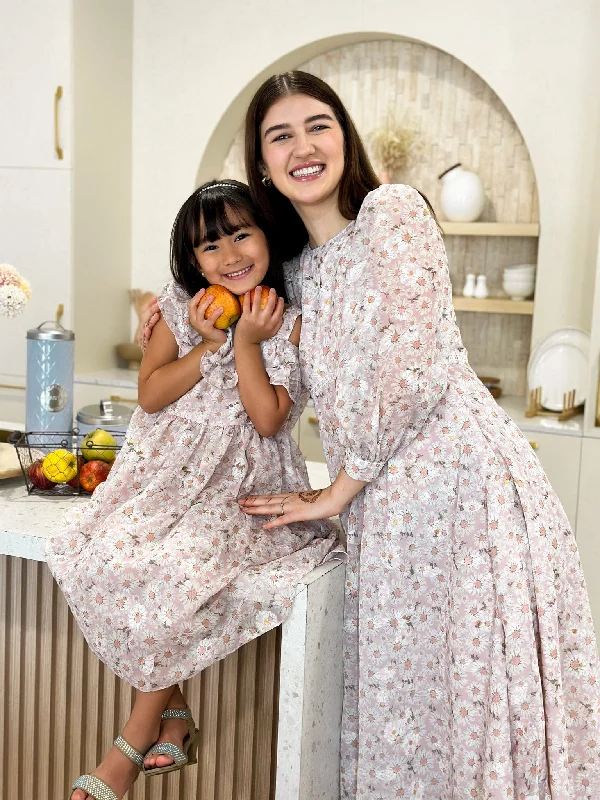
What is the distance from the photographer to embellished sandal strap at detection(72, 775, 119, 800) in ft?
4.72

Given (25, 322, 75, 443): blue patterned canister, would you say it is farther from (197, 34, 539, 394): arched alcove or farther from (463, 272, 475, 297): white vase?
(197, 34, 539, 394): arched alcove

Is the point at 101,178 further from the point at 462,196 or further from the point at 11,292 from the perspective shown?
the point at 11,292

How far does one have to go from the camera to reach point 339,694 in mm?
1543

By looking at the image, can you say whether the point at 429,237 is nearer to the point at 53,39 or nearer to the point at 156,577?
the point at 156,577

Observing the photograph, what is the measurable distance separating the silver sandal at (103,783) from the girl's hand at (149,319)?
28.9 inches

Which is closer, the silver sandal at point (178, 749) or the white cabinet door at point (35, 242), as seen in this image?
the silver sandal at point (178, 749)

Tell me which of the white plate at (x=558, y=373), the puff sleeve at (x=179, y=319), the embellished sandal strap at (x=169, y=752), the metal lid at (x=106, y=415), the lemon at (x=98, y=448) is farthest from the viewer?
the white plate at (x=558, y=373)

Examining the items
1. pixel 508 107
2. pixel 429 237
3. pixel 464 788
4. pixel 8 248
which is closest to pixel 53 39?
pixel 8 248

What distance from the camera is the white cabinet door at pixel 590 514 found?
116 inches

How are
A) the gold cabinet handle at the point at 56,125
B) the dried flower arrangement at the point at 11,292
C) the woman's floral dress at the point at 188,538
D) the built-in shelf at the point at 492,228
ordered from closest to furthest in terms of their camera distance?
the woman's floral dress at the point at 188,538 → the dried flower arrangement at the point at 11,292 → the built-in shelf at the point at 492,228 → the gold cabinet handle at the point at 56,125

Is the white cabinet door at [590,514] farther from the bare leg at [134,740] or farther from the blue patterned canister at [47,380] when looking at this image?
the bare leg at [134,740]

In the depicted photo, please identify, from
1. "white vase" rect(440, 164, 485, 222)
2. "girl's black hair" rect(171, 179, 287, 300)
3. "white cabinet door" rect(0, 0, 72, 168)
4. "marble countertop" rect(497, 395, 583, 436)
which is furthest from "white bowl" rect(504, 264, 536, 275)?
"girl's black hair" rect(171, 179, 287, 300)

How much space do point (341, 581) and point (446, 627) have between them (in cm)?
20

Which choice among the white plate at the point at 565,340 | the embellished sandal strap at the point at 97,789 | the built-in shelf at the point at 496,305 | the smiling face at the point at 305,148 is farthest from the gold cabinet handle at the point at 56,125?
the embellished sandal strap at the point at 97,789
